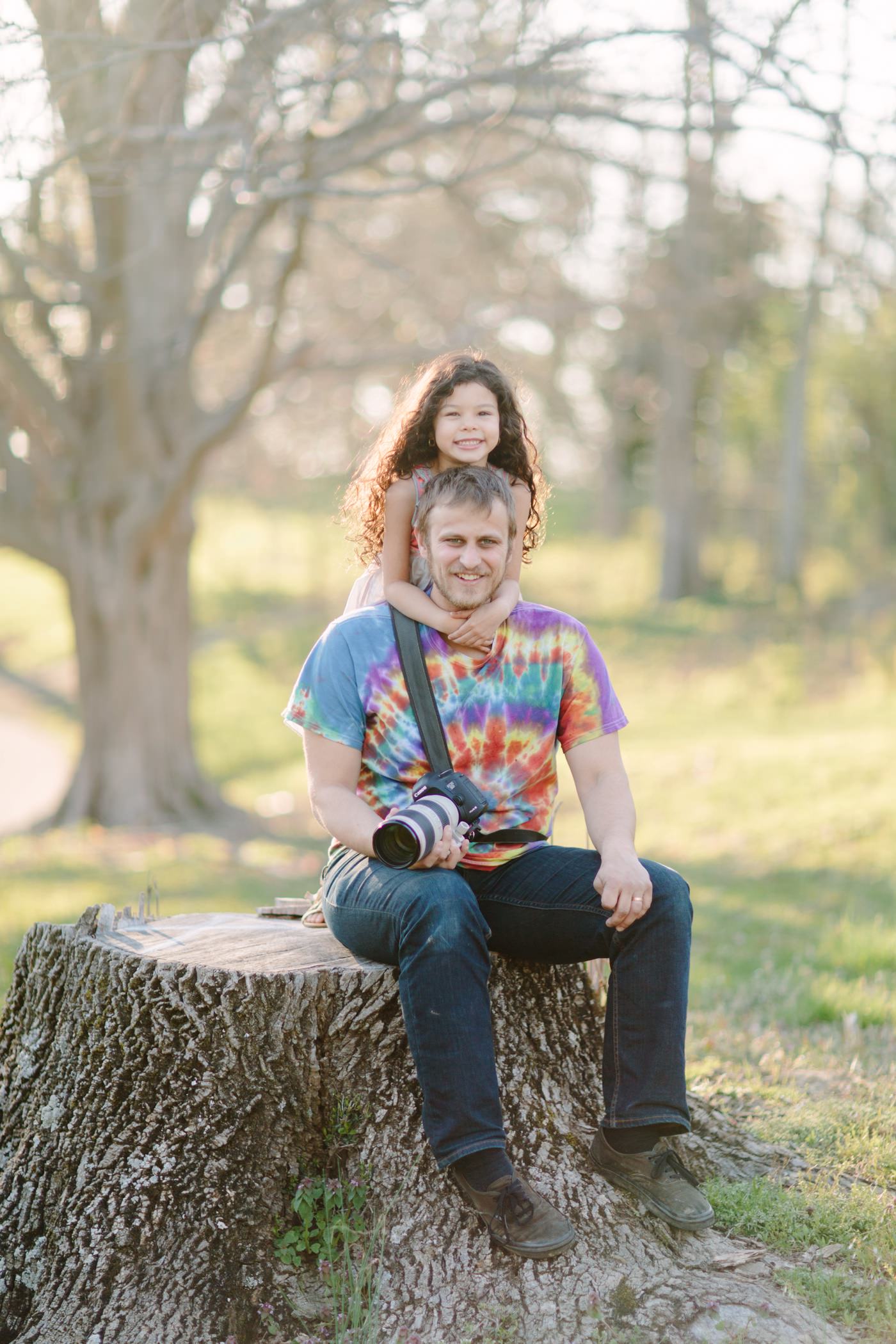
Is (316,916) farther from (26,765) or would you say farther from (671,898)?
(26,765)

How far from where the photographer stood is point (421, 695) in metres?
3.24

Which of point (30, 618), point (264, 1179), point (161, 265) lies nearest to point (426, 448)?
point (264, 1179)

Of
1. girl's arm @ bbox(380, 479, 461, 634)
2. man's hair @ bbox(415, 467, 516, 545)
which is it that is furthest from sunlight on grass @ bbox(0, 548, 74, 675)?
man's hair @ bbox(415, 467, 516, 545)

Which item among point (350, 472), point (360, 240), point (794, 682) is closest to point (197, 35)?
point (350, 472)

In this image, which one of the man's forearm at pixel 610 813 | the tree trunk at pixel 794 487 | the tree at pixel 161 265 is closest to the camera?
the man's forearm at pixel 610 813

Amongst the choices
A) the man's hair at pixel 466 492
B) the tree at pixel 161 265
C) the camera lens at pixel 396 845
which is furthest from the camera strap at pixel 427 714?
the tree at pixel 161 265

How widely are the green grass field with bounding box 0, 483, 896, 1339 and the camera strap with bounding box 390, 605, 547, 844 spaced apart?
76 centimetres

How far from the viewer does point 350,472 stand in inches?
166

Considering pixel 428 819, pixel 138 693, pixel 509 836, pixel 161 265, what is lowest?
pixel 138 693

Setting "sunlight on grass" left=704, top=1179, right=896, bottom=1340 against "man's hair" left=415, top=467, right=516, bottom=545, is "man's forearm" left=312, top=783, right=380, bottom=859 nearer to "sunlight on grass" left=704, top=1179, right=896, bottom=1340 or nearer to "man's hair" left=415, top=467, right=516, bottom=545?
"man's hair" left=415, top=467, right=516, bottom=545

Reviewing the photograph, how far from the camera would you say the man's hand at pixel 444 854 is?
9.66 feet

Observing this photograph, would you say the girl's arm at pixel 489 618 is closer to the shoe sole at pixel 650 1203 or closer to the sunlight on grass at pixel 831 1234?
the shoe sole at pixel 650 1203

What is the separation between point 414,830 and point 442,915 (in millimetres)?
203

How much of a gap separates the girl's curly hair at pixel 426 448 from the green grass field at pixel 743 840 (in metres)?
0.20
